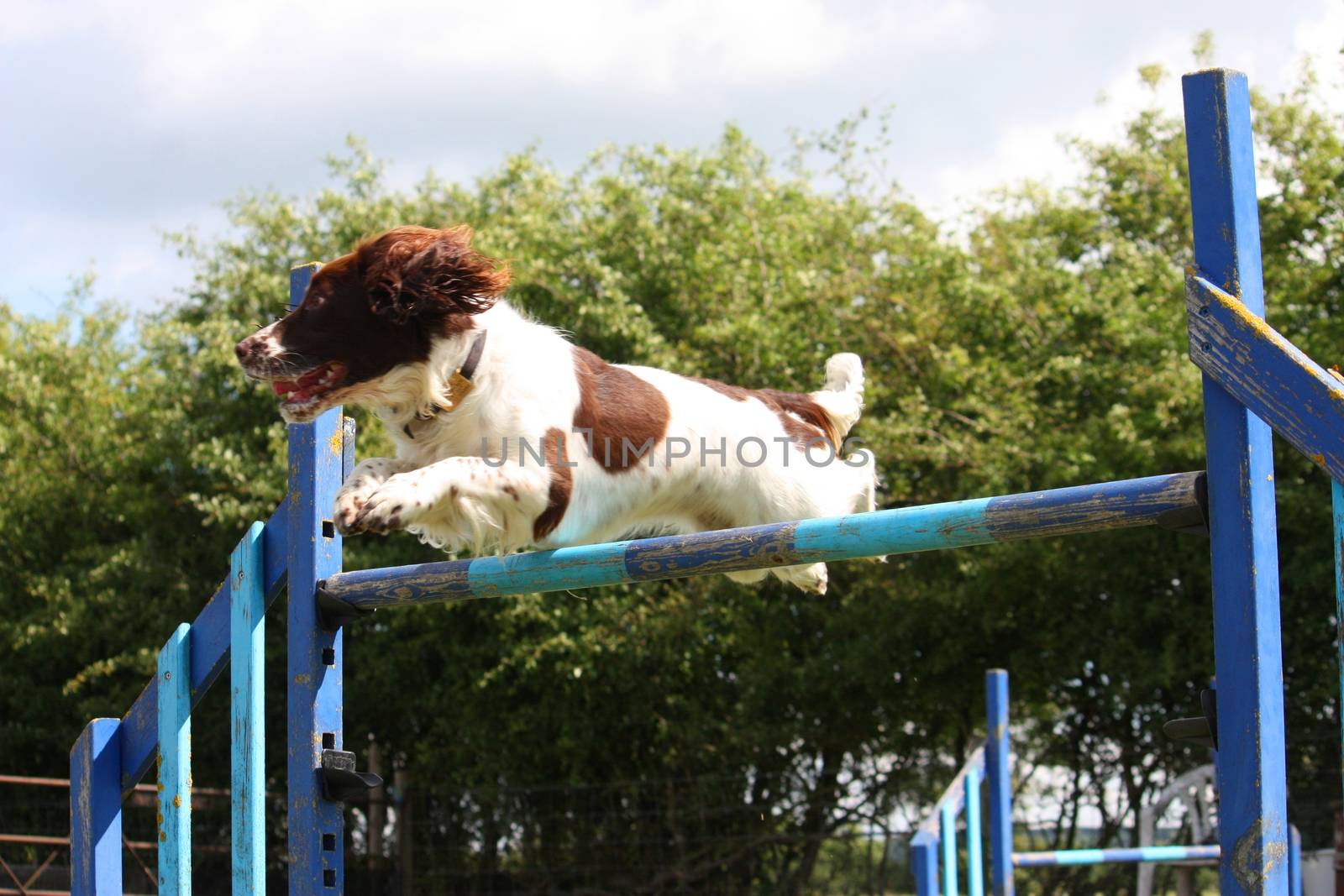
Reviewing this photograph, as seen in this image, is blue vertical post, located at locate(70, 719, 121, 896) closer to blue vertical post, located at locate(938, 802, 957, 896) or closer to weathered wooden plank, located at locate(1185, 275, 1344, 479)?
weathered wooden plank, located at locate(1185, 275, 1344, 479)

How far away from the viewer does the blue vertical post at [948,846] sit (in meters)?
5.72

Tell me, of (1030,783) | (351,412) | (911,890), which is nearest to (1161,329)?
(1030,783)

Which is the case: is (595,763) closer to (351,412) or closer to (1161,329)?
(351,412)

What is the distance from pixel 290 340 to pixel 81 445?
10.1 metres

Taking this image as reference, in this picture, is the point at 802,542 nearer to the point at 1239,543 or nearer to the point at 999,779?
the point at 1239,543

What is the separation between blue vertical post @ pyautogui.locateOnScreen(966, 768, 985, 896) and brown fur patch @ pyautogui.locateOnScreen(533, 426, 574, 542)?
3154 mm

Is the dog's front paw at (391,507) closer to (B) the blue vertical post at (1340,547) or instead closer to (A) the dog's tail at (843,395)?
(A) the dog's tail at (843,395)

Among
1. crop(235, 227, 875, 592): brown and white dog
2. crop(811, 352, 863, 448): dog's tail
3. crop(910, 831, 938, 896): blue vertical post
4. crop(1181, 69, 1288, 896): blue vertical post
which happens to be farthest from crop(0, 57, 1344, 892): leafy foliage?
crop(1181, 69, 1288, 896): blue vertical post

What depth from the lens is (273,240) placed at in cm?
1181

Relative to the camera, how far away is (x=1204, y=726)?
2.01 m

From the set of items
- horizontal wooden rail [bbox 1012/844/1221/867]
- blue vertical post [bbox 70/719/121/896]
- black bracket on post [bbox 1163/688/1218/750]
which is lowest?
horizontal wooden rail [bbox 1012/844/1221/867]

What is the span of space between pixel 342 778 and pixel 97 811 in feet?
2.10

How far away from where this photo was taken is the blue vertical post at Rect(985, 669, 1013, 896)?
19.6 feet

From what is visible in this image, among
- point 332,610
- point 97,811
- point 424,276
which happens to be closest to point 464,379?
point 424,276
